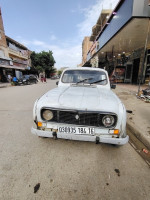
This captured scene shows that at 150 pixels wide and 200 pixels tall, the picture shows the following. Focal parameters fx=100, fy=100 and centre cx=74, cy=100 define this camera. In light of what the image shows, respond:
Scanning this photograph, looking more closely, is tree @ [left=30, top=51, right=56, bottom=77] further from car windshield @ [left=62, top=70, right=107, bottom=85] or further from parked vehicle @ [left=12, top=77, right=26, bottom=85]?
car windshield @ [left=62, top=70, right=107, bottom=85]

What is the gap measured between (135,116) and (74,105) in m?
2.72

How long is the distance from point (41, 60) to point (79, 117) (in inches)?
1532

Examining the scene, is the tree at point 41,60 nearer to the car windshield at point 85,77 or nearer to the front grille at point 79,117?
the car windshield at point 85,77

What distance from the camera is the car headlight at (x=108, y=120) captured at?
5.36 feet

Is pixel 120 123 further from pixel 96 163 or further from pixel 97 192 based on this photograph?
pixel 97 192

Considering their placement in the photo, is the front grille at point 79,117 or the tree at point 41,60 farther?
the tree at point 41,60


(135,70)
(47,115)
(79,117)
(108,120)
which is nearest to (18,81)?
(47,115)

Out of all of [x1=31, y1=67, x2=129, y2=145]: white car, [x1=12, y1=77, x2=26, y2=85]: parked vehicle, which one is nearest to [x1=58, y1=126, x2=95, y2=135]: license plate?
[x1=31, y1=67, x2=129, y2=145]: white car

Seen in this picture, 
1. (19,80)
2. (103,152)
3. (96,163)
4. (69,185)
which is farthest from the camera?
(19,80)

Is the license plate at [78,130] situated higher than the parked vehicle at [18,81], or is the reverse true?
the parked vehicle at [18,81]

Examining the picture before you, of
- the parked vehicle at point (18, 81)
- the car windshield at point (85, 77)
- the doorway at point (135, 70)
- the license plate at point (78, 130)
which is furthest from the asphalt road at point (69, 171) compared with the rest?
the parked vehicle at point (18, 81)

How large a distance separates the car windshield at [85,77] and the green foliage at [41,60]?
36.0m

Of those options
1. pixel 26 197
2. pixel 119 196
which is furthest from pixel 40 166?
pixel 119 196

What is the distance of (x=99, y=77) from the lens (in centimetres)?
307
